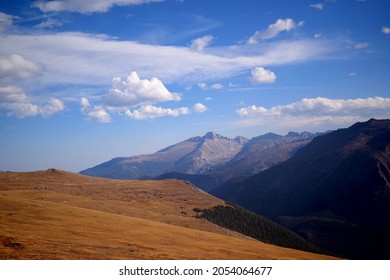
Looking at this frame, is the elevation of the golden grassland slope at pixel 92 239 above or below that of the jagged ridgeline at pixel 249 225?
above

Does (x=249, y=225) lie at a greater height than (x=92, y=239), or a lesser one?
lesser

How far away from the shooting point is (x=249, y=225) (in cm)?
10800

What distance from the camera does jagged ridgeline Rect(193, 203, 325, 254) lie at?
3890 inches

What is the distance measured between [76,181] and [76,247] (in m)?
99.8

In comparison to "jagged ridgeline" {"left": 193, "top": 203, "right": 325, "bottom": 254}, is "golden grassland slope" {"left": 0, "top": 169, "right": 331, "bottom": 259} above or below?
above

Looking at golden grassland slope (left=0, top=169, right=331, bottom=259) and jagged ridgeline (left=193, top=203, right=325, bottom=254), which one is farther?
jagged ridgeline (left=193, top=203, right=325, bottom=254)

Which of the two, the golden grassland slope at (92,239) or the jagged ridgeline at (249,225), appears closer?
the golden grassland slope at (92,239)

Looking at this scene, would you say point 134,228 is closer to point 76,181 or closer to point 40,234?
point 40,234

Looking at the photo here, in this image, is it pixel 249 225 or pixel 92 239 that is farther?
pixel 249 225

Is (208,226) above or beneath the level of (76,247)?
beneath

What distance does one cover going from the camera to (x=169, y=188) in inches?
5207

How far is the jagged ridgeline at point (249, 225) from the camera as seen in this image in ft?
324
